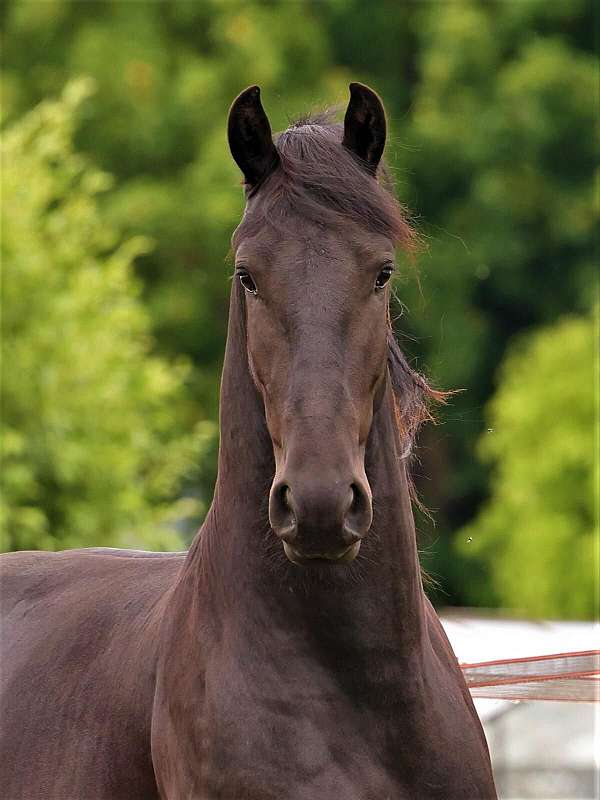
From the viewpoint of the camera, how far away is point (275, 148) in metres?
3.19

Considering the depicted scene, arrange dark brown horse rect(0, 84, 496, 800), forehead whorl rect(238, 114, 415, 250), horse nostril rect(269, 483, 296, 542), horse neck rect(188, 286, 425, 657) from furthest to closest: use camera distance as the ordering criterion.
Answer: horse neck rect(188, 286, 425, 657) < forehead whorl rect(238, 114, 415, 250) < dark brown horse rect(0, 84, 496, 800) < horse nostril rect(269, 483, 296, 542)

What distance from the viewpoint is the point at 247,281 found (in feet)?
10.0

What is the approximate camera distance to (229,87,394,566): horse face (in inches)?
104

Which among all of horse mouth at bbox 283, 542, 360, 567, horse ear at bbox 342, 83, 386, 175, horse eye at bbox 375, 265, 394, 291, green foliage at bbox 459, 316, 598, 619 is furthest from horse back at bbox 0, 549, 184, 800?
green foliage at bbox 459, 316, 598, 619

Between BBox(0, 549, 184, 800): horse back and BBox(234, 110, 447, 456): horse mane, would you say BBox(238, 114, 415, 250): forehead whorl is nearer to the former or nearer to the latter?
BBox(234, 110, 447, 456): horse mane

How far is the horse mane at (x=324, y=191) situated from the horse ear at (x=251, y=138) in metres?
0.03

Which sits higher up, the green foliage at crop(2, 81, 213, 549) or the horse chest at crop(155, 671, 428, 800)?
the green foliage at crop(2, 81, 213, 549)

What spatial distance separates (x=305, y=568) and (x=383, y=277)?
0.68 m

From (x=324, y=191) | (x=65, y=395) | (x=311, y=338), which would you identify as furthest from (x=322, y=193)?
(x=65, y=395)

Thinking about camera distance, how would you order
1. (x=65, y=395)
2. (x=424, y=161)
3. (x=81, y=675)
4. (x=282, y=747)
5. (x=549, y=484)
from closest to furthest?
(x=282, y=747), (x=81, y=675), (x=65, y=395), (x=549, y=484), (x=424, y=161)

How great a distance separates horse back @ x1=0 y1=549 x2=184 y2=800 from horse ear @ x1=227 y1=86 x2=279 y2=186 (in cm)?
118

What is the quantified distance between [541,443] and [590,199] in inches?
227

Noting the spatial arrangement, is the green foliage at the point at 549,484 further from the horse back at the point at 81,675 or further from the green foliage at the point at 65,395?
the horse back at the point at 81,675

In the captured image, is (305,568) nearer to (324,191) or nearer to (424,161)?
(324,191)
